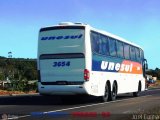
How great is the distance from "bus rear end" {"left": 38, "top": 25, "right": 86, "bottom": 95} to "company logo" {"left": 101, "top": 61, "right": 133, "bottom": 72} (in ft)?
7.92

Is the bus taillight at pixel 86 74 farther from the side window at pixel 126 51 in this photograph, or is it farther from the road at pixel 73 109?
the side window at pixel 126 51

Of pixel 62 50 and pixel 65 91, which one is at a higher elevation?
pixel 62 50

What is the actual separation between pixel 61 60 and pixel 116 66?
5.46 metres

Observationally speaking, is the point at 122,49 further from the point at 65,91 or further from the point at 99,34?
the point at 65,91

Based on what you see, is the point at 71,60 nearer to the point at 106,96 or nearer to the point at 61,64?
the point at 61,64

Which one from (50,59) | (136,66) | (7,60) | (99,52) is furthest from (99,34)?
(7,60)

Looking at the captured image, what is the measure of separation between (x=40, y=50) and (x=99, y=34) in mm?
3160

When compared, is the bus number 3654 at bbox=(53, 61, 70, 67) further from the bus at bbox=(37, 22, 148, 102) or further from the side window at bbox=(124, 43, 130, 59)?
the side window at bbox=(124, 43, 130, 59)

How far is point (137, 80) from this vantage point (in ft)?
113

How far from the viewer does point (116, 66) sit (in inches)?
1121

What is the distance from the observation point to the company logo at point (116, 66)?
26016 millimetres

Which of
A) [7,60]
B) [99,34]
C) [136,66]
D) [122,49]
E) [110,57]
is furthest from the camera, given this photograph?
[7,60]

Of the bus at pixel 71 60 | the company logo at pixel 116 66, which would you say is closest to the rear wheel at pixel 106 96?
the bus at pixel 71 60

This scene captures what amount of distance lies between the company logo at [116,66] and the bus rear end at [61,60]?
2415 millimetres
